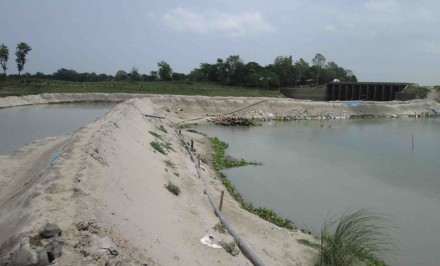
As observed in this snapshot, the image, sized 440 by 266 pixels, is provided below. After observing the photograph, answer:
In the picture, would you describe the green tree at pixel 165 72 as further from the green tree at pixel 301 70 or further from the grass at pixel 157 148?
the grass at pixel 157 148

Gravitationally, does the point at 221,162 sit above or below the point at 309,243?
above

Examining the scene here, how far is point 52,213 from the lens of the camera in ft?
23.2

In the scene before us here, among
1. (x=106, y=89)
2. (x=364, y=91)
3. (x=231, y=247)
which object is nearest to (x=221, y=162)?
(x=231, y=247)

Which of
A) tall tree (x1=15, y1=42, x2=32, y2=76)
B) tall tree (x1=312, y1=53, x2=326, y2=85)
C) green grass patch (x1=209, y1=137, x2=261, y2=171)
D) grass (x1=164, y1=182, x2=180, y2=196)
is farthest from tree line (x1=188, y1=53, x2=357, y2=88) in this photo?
grass (x1=164, y1=182, x2=180, y2=196)

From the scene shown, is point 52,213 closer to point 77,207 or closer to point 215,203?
point 77,207

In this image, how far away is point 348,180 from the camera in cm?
1828

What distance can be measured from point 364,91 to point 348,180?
61.3m

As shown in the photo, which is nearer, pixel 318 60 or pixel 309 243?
pixel 309 243

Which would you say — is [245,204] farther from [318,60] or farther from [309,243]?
[318,60]

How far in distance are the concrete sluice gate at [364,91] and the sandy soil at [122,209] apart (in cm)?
6235

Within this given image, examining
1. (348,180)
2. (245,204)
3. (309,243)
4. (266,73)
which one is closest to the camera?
(309,243)

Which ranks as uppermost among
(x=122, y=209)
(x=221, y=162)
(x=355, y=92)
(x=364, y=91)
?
(x=364, y=91)

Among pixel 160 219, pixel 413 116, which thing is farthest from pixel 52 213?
pixel 413 116

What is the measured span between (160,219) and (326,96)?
7215 centimetres
